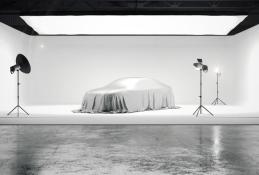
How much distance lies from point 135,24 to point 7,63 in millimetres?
4065

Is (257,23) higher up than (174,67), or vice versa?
(257,23)

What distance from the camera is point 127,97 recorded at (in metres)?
9.46

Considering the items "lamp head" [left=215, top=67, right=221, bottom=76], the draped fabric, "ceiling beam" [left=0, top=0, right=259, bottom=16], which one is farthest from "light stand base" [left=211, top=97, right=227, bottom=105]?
"ceiling beam" [left=0, top=0, right=259, bottom=16]

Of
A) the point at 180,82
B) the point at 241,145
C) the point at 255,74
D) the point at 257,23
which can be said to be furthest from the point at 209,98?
the point at 241,145

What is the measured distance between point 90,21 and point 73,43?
305 centimetres

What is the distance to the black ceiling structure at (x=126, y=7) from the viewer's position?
7.59 metres

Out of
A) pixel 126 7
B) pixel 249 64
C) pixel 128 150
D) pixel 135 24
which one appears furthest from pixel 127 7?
pixel 249 64

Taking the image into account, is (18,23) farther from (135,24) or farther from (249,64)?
(249,64)

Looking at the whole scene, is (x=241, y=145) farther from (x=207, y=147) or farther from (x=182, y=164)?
(x=182, y=164)

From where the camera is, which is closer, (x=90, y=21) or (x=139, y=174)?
(x=139, y=174)

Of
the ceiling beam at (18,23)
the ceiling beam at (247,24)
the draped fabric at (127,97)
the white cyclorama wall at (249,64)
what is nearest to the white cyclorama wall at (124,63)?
the white cyclorama wall at (249,64)

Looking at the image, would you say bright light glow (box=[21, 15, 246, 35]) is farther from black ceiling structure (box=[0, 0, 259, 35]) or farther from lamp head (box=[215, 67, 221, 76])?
black ceiling structure (box=[0, 0, 259, 35])

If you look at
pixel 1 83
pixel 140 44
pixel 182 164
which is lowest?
pixel 182 164

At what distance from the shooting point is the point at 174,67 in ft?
45.4
